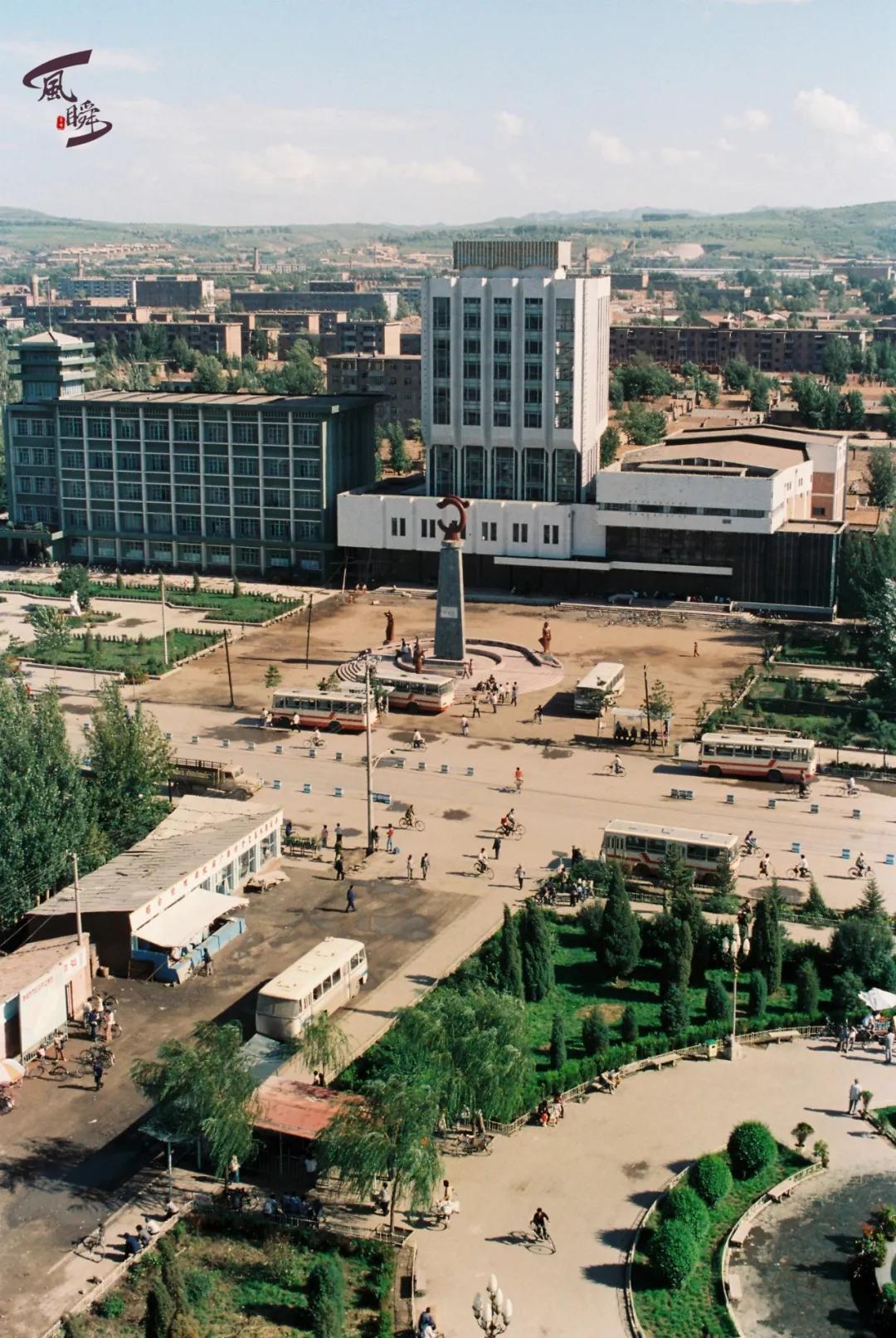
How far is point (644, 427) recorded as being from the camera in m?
133

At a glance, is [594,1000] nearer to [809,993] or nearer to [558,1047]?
[558,1047]

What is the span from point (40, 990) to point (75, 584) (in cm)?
5860

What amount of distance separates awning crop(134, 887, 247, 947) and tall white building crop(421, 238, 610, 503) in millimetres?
54729

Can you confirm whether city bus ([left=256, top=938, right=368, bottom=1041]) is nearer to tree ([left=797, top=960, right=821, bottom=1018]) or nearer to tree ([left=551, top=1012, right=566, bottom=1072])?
tree ([left=551, top=1012, right=566, bottom=1072])

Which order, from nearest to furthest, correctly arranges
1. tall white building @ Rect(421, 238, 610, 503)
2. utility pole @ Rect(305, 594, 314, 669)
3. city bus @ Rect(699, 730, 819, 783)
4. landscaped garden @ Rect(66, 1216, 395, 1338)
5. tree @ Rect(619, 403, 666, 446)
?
landscaped garden @ Rect(66, 1216, 395, 1338) < city bus @ Rect(699, 730, 819, 783) < utility pole @ Rect(305, 594, 314, 669) < tall white building @ Rect(421, 238, 610, 503) < tree @ Rect(619, 403, 666, 446)

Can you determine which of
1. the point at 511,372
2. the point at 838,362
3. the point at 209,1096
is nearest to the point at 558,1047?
the point at 209,1096

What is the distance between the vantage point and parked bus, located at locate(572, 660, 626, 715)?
72.0m

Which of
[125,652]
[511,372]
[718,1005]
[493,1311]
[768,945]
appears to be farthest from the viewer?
[511,372]

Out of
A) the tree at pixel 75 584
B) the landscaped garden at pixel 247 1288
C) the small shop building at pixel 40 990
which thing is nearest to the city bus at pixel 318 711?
the small shop building at pixel 40 990

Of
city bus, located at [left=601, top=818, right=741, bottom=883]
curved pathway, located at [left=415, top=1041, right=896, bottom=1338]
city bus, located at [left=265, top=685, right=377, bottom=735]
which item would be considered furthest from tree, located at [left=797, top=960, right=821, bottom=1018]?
city bus, located at [left=265, top=685, right=377, bottom=735]

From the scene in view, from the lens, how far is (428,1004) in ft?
127

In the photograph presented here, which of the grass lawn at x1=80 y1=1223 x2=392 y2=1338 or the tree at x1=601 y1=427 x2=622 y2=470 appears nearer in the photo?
the grass lawn at x1=80 y1=1223 x2=392 y2=1338

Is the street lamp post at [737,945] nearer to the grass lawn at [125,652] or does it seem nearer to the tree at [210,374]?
the grass lawn at [125,652]

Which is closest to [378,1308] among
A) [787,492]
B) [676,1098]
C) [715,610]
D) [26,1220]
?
[26,1220]
